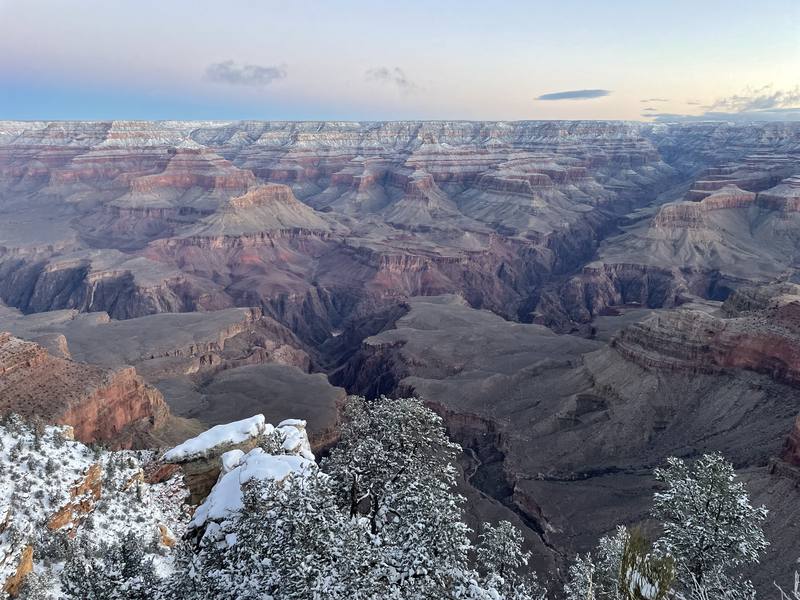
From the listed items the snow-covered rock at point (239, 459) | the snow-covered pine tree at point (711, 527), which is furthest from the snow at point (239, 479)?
the snow-covered pine tree at point (711, 527)

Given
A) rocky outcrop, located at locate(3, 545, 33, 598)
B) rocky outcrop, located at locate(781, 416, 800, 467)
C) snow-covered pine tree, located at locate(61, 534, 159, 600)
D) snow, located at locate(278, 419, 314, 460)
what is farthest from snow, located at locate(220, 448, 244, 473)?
rocky outcrop, located at locate(781, 416, 800, 467)

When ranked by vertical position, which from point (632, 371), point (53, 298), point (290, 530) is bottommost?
point (53, 298)

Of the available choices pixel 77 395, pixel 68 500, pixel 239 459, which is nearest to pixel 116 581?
pixel 68 500

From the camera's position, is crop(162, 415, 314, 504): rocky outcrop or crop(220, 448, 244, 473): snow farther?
crop(162, 415, 314, 504): rocky outcrop

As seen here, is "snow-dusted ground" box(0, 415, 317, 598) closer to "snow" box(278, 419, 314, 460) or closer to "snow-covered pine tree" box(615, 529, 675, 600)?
"snow" box(278, 419, 314, 460)

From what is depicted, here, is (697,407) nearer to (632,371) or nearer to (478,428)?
(632,371)

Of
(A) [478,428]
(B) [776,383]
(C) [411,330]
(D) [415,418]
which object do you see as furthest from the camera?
(C) [411,330]

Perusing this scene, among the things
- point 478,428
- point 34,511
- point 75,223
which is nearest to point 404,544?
point 34,511
